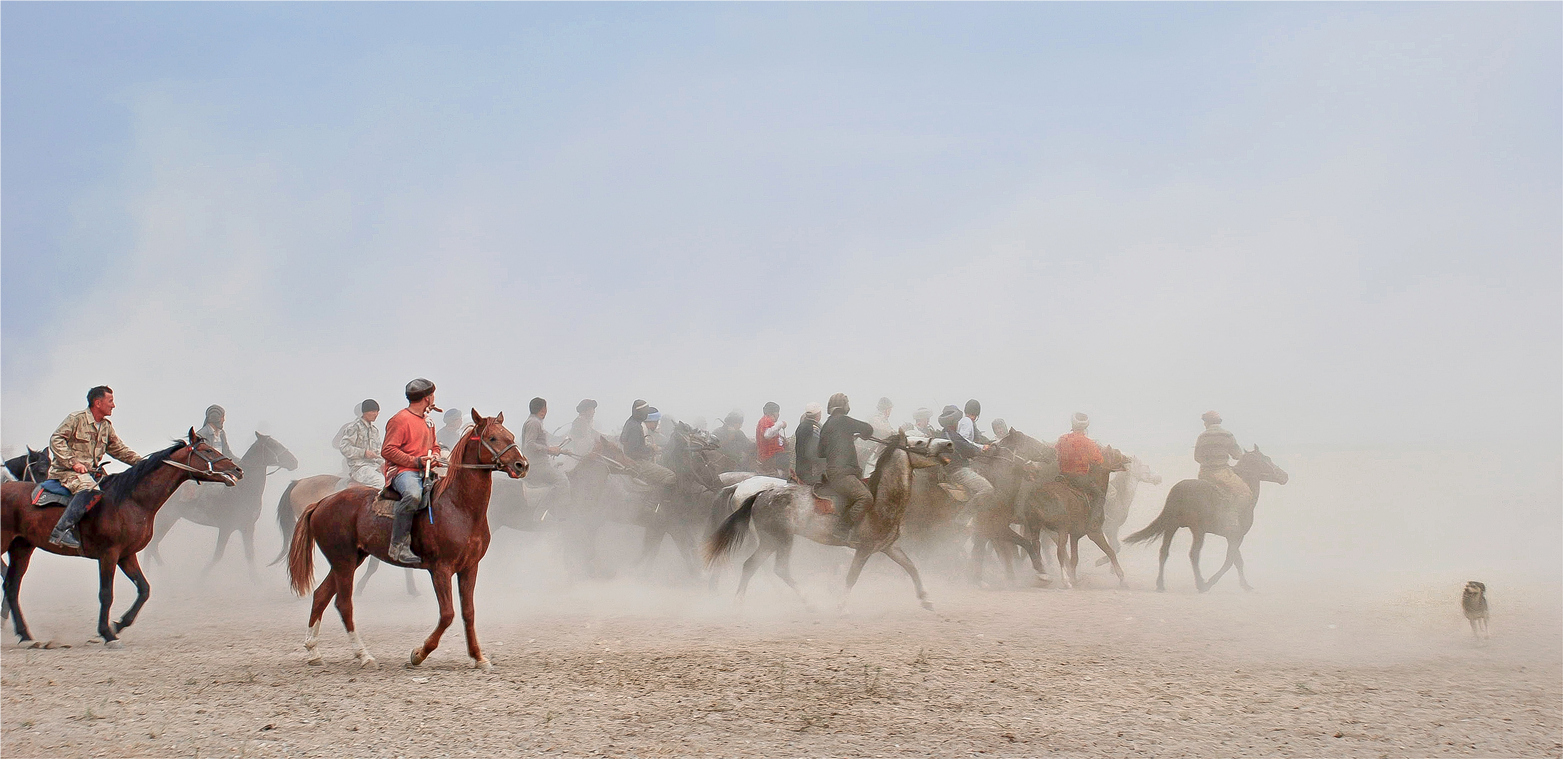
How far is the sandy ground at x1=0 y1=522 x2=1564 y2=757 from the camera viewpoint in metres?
6.02

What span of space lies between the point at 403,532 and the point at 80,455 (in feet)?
14.1

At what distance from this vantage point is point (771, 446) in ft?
54.6

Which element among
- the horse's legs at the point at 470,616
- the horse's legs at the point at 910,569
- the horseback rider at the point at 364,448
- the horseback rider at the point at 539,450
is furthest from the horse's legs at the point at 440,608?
the horseback rider at the point at 539,450

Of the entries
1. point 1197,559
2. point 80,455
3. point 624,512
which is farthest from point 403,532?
point 1197,559

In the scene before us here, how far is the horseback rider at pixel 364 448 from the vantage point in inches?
485

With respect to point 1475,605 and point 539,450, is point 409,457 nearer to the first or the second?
point 539,450

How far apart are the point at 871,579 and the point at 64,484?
976cm

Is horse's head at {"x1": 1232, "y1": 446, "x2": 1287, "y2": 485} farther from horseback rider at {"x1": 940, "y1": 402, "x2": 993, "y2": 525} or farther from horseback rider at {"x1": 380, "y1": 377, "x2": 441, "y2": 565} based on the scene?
horseback rider at {"x1": 380, "y1": 377, "x2": 441, "y2": 565}

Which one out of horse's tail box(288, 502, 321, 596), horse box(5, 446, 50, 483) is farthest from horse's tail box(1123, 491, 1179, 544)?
horse box(5, 446, 50, 483)

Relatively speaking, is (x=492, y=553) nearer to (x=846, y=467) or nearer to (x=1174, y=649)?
(x=846, y=467)

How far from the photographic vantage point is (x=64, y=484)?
9602 mm

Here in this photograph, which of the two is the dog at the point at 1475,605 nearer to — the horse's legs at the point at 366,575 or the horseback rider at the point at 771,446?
the horseback rider at the point at 771,446

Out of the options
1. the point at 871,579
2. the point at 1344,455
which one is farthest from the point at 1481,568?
the point at 1344,455

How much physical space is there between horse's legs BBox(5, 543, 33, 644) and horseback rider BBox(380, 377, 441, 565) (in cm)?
→ 427
